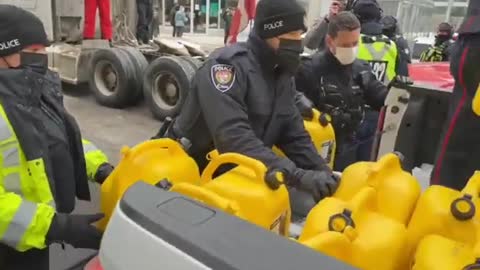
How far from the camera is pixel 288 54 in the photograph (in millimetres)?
2191

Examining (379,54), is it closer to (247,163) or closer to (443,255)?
(247,163)

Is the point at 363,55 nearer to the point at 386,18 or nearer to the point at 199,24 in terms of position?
the point at 386,18

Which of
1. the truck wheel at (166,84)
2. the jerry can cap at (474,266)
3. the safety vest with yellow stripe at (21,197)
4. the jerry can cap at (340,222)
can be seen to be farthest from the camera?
the truck wheel at (166,84)

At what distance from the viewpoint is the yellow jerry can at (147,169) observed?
66.3 inches

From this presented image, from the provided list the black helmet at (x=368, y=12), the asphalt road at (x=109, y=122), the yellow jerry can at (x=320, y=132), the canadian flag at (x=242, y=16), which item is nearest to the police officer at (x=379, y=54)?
the black helmet at (x=368, y=12)

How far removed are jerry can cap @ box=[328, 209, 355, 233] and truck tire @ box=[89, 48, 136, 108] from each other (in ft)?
19.0

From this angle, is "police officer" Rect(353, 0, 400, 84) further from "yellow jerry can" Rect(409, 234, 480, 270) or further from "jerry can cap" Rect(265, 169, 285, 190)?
"yellow jerry can" Rect(409, 234, 480, 270)

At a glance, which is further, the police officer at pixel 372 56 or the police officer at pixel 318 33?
the police officer at pixel 318 33

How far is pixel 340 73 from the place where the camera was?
11.1 ft


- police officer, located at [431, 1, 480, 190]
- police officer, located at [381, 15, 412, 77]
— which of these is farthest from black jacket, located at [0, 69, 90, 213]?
police officer, located at [381, 15, 412, 77]

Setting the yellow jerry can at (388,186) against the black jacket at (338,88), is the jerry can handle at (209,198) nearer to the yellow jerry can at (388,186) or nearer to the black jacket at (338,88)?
the yellow jerry can at (388,186)

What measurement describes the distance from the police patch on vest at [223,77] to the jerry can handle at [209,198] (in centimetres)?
84

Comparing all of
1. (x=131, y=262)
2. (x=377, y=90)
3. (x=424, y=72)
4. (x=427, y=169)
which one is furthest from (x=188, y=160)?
(x=424, y=72)

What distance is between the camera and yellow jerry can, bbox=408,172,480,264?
119cm
